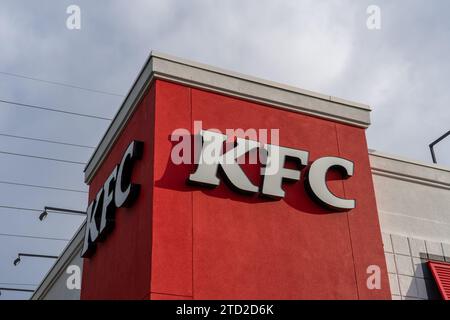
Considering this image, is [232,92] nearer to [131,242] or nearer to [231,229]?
[231,229]

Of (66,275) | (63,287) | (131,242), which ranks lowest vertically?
(131,242)

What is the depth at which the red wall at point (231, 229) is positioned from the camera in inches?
430

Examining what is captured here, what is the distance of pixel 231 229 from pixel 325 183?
2.25 metres

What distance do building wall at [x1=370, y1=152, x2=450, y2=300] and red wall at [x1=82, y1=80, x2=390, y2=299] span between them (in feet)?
2.22

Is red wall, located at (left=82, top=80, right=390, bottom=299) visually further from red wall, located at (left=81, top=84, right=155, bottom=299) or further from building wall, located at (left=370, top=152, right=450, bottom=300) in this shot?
building wall, located at (left=370, top=152, right=450, bottom=300)

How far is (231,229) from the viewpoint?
37.6ft

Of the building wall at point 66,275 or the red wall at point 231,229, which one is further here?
the building wall at point 66,275

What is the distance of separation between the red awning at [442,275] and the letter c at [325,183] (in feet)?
Answer: 7.43

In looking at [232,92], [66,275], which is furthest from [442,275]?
[66,275]

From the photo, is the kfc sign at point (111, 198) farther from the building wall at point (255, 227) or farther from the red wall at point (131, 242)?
the building wall at point (255, 227)

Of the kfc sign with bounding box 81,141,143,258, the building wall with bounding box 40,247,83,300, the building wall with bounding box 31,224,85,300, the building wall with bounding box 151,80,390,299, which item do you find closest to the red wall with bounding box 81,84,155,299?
the kfc sign with bounding box 81,141,143,258

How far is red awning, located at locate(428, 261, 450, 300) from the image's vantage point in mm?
13059

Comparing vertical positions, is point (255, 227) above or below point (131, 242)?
above

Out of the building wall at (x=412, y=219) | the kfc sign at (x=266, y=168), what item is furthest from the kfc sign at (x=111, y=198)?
the building wall at (x=412, y=219)
